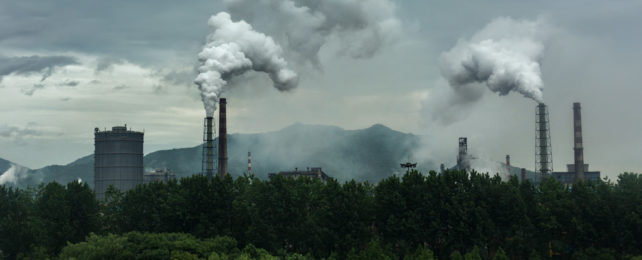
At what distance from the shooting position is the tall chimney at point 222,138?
4599 inches

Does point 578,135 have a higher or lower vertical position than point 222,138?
higher

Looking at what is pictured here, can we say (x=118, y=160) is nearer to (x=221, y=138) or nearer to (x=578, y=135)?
(x=221, y=138)

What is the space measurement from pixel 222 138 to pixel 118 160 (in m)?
52.4

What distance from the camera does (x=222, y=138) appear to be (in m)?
117

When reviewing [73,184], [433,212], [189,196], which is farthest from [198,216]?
[433,212]

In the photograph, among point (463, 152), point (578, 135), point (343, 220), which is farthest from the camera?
point (463, 152)

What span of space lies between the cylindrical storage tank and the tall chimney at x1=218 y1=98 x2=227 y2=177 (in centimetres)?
4778

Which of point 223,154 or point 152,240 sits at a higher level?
point 223,154

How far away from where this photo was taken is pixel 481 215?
5909cm

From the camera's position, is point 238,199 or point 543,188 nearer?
point 543,188

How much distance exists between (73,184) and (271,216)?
2451cm

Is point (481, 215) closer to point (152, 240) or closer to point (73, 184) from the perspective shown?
point (152, 240)

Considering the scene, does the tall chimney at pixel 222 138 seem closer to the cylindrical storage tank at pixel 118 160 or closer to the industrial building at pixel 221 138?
the industrial building at pixel 221 138

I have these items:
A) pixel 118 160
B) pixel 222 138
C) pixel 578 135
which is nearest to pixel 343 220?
pixel 222 138
